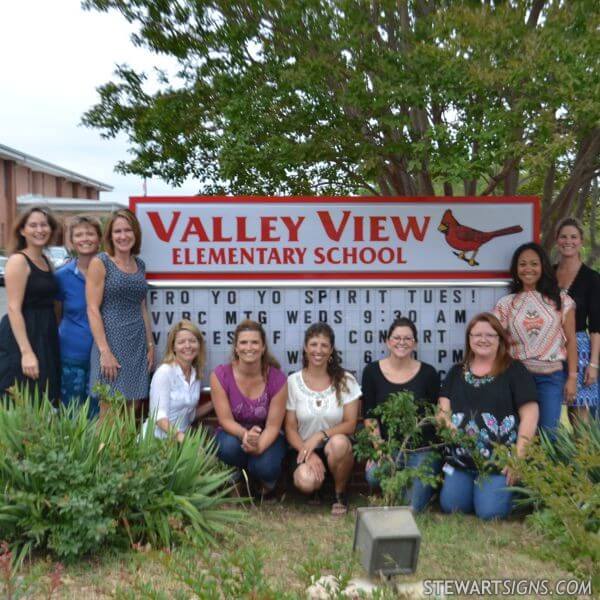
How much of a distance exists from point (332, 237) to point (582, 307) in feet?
6.86

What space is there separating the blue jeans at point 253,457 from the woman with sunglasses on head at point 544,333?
6.46 ft

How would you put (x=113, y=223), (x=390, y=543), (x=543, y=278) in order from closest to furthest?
(x=390, y=543) → (x=113, y=223) → (x=543, y=278)

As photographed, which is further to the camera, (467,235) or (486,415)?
(467,235)

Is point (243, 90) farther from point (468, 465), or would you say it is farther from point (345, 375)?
point (468, 465)

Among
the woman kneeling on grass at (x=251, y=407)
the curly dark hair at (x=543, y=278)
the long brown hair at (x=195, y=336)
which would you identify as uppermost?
the curly dark hair at (x=543, y=278)

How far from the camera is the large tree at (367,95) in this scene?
5191 mm

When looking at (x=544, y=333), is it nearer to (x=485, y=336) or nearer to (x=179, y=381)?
(x=485, y=336)

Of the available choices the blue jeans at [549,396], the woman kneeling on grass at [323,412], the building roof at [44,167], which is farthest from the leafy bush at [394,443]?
the building roof at [44,167]

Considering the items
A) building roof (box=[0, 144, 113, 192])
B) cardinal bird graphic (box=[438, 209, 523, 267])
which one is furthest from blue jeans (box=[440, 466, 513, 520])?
building roof (box=[0, 144, 113, 192])

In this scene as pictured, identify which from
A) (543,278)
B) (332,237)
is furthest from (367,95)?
(543,278)

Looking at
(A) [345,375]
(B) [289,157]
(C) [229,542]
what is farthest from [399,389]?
(B) [289,157]

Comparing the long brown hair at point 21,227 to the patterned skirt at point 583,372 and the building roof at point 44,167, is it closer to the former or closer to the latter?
the patterned skirt at point 583,372

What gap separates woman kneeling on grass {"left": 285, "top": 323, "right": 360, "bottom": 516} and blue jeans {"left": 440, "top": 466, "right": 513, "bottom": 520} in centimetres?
72

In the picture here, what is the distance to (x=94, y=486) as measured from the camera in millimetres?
4227
